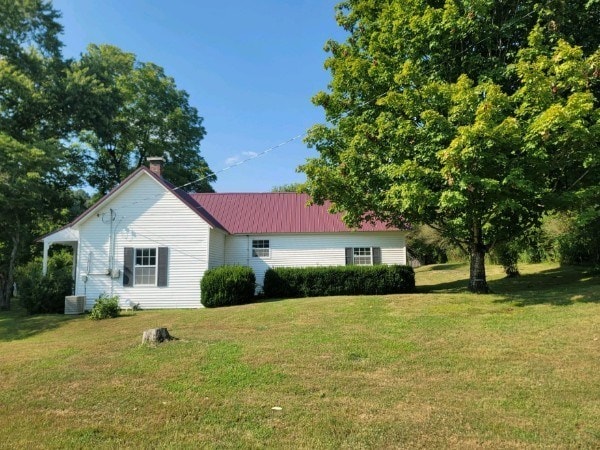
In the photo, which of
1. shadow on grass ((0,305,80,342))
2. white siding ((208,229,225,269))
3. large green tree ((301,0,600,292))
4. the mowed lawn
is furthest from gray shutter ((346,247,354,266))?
shadow on grass ((0,305,80,342))

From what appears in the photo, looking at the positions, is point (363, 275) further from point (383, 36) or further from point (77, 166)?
point (77, 166)

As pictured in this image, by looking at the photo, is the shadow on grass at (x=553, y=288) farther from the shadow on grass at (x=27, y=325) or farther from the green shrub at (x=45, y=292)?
the green shrub at (x=45, y=292)

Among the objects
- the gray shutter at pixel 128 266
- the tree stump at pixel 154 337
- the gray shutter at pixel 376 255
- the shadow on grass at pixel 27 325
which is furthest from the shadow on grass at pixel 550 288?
the shadow on grass at pixel 27 325

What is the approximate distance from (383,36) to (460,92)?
4.10 metres

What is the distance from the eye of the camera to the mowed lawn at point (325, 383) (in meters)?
4.80

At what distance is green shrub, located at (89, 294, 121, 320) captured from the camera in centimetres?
1484

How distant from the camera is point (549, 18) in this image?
40.5 ft

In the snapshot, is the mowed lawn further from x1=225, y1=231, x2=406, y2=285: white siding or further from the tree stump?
x1=225, y1=231, x2=406, y2=285: white siding

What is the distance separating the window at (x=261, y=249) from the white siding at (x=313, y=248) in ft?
0.51

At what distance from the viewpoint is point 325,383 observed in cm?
645

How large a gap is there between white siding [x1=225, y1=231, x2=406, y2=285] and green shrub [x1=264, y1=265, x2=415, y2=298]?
86.2 inches

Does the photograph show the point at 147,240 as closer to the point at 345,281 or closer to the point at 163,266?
the point at 163,266

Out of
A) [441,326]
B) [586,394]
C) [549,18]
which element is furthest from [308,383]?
[549,18]

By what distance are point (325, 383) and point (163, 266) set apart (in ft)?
41.9
